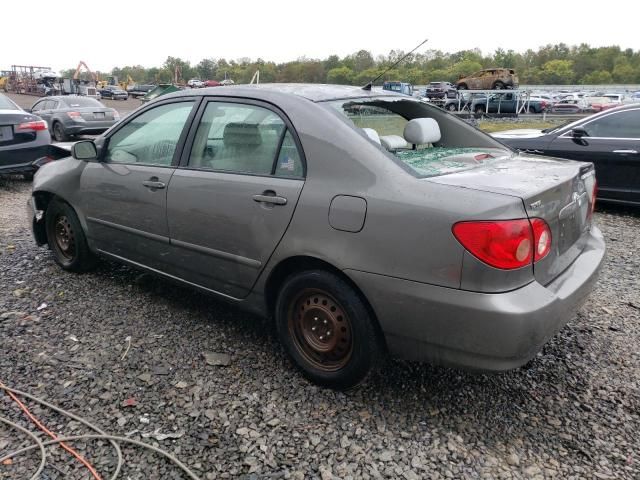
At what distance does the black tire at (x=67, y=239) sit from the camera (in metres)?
4.17

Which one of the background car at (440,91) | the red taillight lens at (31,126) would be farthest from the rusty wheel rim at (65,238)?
the background car at (440,91)

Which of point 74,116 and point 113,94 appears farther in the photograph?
point 113,94

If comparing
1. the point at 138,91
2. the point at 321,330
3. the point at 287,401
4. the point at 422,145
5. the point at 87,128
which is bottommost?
the point at 287,401

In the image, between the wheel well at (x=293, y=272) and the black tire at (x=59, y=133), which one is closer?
the wheel well at (x=293, y=272)

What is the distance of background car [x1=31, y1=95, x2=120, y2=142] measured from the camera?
14.0 metres

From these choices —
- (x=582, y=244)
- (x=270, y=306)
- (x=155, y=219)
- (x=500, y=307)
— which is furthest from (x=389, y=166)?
(x=155, y=219)

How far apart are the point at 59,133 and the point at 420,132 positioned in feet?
44.7

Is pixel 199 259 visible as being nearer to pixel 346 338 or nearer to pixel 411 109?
pixel 346 338

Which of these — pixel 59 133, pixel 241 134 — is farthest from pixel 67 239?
pixel 59 133

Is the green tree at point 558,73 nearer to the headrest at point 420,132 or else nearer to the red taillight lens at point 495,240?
the headrest at point 420,132

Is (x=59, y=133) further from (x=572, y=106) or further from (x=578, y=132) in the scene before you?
(x=572, y=106)

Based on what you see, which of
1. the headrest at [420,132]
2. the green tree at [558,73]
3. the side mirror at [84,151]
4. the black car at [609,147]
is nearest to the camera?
the headrest at [420,132]

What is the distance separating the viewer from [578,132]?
6.79 meters

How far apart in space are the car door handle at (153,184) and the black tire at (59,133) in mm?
12226
